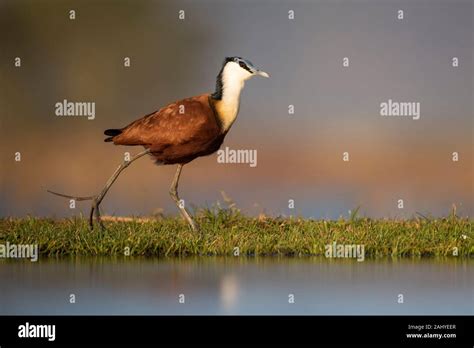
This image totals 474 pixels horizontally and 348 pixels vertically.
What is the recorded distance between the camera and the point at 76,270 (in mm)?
8406

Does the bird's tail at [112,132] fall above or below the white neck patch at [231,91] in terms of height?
below

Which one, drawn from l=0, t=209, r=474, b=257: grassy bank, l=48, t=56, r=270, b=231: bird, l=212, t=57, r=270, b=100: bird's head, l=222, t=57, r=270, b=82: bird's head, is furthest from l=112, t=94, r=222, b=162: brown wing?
l=0, t=209, r=474, b=257: grassy bank

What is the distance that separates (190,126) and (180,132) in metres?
0.14

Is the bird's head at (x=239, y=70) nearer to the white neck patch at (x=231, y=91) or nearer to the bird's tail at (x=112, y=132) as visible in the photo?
the white neck patch at (x=231, y=91)

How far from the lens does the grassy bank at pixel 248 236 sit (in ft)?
30.7

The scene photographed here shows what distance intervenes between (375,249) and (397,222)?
1253 mm

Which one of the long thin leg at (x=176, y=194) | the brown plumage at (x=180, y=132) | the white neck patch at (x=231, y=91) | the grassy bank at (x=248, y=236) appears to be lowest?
the grassy bank at (x=248, y=236)

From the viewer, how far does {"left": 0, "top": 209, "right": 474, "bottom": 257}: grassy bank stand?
30.7 ft

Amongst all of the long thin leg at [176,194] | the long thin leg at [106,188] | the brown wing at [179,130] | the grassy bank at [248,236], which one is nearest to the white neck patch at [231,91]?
the brown wing at [179,130]

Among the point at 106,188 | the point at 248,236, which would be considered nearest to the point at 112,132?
the point at 106,188

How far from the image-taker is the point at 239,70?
34.1 feet

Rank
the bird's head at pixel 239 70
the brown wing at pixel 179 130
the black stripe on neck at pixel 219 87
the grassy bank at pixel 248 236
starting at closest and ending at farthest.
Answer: the grassy bank at pixel 248 236 < the brown wing at pixel 179 130 < the bird's head at pixel 239 70 < the black stripe on neck at pixel 219 87

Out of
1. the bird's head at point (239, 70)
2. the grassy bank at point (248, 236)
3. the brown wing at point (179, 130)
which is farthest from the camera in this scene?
the bird's head at point (239, 70)

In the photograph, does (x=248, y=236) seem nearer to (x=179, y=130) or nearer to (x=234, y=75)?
(x=179, y=130)
